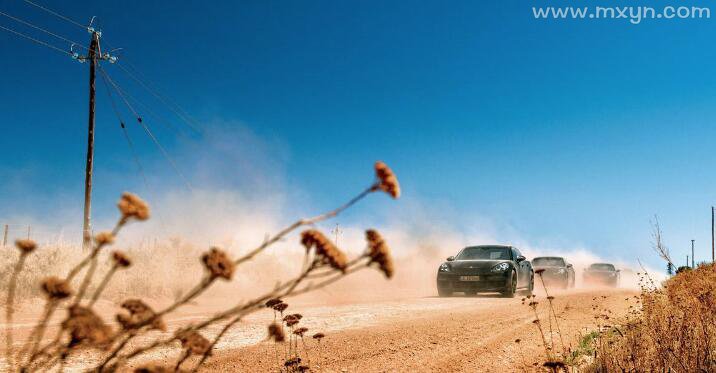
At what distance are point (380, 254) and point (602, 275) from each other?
31139 mm

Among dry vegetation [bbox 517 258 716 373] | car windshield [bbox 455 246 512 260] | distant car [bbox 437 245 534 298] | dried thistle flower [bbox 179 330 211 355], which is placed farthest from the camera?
car windshield [bbox 455 246 512 260]

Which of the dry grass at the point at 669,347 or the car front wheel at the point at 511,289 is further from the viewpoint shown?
the car front wheel at the point at 511,289

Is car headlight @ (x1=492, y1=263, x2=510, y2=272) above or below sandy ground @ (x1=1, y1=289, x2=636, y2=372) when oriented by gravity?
above

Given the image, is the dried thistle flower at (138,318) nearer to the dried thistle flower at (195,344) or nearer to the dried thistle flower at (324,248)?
the dried thistle flower at (195,344)

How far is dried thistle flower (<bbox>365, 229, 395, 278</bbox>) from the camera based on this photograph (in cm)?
173

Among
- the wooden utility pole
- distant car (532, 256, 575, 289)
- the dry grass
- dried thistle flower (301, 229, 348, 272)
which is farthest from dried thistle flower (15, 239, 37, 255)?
distant car (532, 256, 575, 289)

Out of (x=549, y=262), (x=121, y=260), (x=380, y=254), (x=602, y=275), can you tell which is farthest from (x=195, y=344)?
(x=602, y=275)

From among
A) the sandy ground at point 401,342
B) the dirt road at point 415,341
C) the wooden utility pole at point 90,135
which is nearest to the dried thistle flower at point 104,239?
the sandy ground at point 401,342

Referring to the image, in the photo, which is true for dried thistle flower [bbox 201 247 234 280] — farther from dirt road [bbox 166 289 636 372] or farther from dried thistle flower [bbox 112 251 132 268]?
dirt road [bbox 166 289 636 372]

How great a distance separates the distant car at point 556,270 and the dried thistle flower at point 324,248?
75.5ft

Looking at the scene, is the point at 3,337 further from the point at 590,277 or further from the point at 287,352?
the point at 590,277

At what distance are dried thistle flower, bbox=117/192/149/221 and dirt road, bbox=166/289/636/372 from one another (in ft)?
15.2

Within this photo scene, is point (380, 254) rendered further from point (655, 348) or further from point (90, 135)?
point (90, 135)

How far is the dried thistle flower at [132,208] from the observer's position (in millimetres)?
1670
